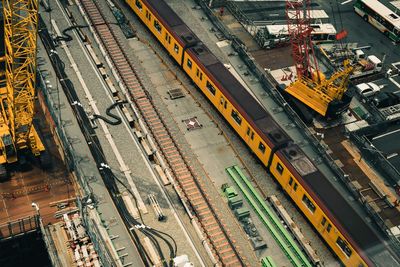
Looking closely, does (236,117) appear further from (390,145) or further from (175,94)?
(390,145)

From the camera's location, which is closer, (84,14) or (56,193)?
(56,193)

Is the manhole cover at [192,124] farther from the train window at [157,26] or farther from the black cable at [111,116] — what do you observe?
the train window at [157,26]

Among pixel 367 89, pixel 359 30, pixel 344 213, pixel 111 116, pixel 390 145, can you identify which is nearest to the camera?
pixel 344 213

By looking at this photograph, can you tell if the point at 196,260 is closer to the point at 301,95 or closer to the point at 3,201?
the point at 3,201

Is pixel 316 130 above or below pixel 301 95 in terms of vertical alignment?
below

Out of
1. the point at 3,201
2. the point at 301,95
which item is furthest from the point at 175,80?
the point at 3,201

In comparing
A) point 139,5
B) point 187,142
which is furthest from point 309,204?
point 139,5

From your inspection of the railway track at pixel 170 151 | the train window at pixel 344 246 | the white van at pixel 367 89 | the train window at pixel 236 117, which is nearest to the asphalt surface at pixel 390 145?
the white van at pixel 367 89
